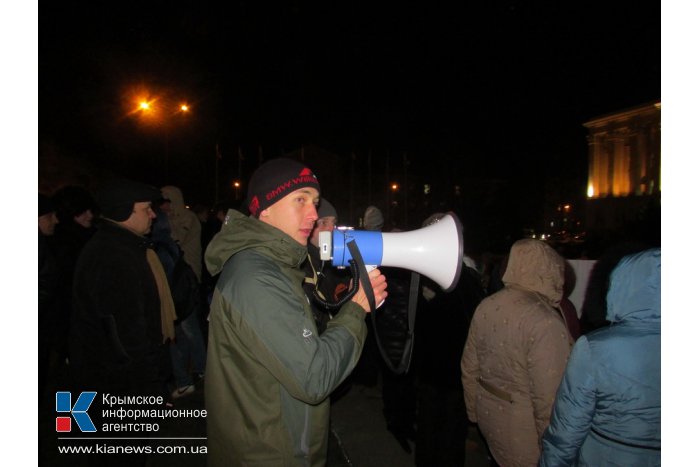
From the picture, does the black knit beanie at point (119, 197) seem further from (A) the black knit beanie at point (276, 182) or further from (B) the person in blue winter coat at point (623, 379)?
(B) the person in blue winter coat at point (623, 379)

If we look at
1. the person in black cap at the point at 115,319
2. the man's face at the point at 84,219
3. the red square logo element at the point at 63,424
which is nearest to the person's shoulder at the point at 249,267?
the person in black cap at the point at 115,319

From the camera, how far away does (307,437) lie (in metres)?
1.67

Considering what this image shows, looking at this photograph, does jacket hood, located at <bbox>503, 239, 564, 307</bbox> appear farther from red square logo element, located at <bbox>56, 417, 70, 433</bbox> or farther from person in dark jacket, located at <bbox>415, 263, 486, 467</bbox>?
red square logo element, located at <bbox>56, 417, 70, 433</bbox>

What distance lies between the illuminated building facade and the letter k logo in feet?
167

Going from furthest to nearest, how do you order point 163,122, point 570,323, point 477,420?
1. point 163,122
2. point 570,323
3. point 477,420

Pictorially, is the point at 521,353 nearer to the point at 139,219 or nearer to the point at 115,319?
the point at 115,319

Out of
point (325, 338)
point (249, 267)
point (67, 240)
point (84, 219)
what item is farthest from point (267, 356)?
point (84, 219)

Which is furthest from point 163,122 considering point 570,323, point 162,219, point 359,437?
point 570,323

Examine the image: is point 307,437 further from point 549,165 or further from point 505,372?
point 549,165

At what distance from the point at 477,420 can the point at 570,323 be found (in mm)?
1048

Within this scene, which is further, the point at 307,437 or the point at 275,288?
the point at 307,437

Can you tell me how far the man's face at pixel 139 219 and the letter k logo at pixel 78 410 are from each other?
41.3 inches

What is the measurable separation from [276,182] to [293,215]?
160mm

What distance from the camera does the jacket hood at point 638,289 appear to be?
5.66ft
